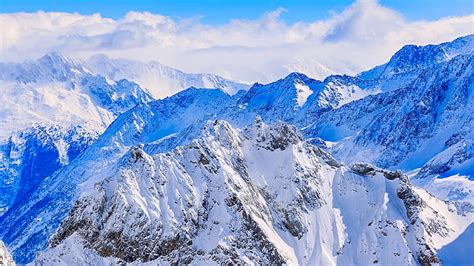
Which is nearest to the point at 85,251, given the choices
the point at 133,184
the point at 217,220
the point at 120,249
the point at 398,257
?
the point at 120,249

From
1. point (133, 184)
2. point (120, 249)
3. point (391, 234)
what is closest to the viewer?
point (120, 249)

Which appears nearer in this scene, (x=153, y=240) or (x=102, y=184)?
(x=153, y=240)

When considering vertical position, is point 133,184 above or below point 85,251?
above

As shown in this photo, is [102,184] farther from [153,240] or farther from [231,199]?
[231,199]

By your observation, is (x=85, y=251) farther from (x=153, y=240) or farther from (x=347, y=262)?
(x=347, y=262)

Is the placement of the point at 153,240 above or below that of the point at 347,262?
above

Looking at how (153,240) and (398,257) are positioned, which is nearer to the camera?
(153,240)

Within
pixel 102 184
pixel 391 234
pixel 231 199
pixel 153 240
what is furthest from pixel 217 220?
pixel 391 234

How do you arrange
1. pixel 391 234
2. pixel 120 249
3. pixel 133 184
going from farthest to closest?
pixel 391 234 < pixel 133 184 < pixel 120 249
